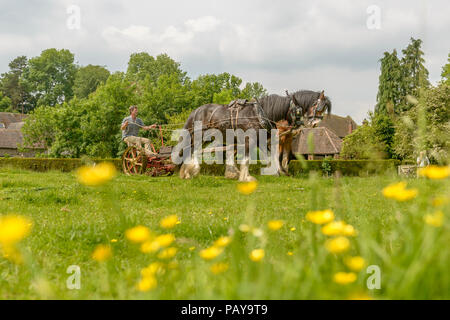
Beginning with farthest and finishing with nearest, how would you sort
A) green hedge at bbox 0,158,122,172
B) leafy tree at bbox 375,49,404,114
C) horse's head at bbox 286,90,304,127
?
leafy tree at bbox 375,49,404,114
green hedge at bbox 0,158,122,172
horse's head at bbox 286,90,304,127

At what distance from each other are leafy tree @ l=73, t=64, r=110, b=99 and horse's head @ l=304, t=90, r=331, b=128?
2185 inches

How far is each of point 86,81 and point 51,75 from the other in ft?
36.6

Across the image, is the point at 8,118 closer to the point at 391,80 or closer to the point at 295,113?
the point at 391,80

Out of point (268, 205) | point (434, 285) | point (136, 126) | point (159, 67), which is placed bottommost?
point (268, 205)

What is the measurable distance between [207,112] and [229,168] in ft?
7.32

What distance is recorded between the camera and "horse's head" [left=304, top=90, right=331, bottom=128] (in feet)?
37.7

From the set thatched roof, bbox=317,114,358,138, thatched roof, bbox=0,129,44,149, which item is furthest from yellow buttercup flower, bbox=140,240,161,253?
thatched roof, bbox=0,129,44,149

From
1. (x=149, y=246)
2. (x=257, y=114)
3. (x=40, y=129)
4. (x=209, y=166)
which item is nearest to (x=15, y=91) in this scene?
(x=40, y=129)

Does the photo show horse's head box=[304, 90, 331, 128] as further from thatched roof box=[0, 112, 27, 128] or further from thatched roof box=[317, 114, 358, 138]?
thatched roof box=[0, 112, 27, 128]

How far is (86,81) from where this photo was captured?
62.0 meters

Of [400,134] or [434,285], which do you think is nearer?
[434,285]

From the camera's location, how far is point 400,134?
87.1 feet
